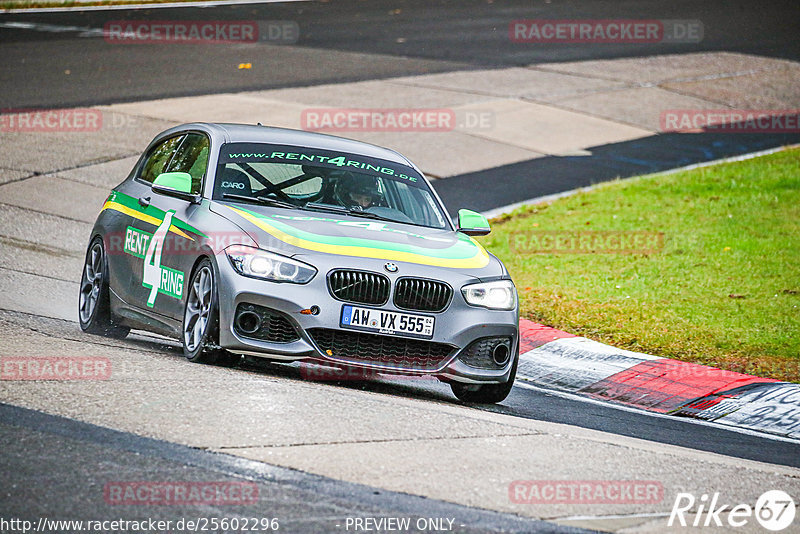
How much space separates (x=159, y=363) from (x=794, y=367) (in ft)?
16.9

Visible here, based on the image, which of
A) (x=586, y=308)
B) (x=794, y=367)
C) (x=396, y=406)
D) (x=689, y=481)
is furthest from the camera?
(x=586, y=308)

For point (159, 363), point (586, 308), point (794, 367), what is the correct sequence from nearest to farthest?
point (159, 363) → point (794, 367) → point (586, 308)

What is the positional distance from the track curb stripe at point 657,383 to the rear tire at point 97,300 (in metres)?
3.21

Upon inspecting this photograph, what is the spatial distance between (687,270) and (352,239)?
6.09 meters

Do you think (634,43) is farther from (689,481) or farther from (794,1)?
(689,481)

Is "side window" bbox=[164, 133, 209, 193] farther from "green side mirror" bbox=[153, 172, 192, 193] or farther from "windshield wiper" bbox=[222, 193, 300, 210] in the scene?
"windshield wiper" bbox=[222, 193, 300, 210]

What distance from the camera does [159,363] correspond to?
7.62 metres

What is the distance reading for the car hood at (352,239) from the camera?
7.66 m

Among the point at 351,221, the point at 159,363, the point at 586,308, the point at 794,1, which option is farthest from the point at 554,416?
the point at 794,1
